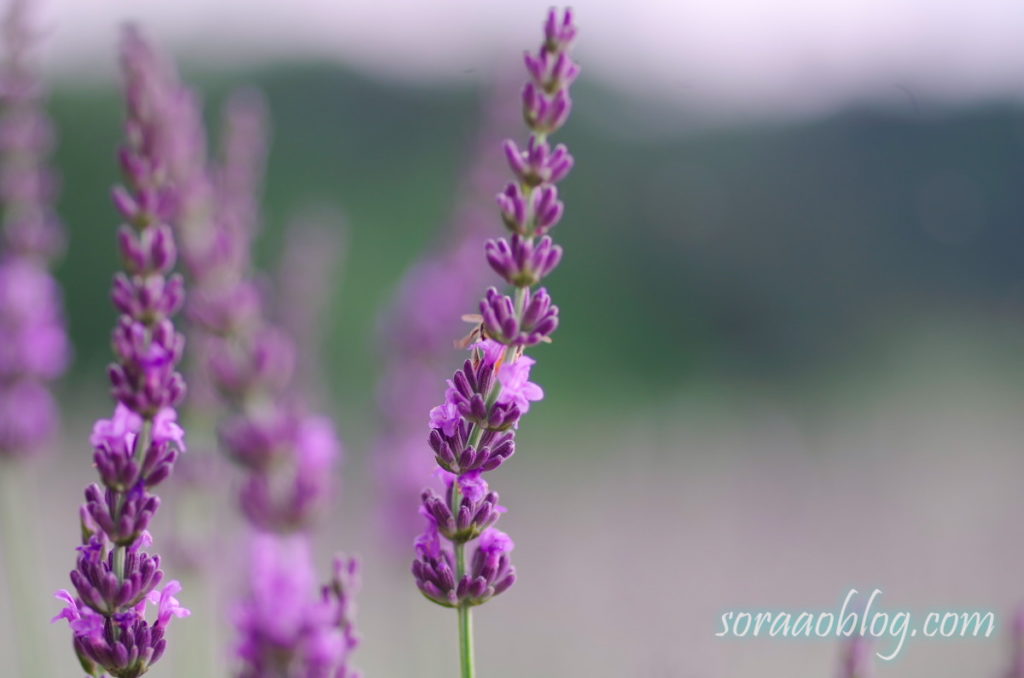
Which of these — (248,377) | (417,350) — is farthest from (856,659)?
(417,350)

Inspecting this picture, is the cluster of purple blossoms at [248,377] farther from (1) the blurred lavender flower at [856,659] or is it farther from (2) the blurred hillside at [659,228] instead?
(2) the blurred hillside at [659,228]

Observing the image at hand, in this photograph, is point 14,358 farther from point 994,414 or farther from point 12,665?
point 994,414

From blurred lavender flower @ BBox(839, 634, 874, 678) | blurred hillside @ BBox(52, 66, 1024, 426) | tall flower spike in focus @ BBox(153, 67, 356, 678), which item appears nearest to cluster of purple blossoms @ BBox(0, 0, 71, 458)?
tall flower spike in focus @ BBox(153, 67, 356, 678)

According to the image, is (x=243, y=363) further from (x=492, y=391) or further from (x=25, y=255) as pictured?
(x=492, y=391)

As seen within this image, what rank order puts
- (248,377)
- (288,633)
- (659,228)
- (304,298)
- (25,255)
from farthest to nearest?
(659,228), (304,298), (25,255), (248,377), (288,633)

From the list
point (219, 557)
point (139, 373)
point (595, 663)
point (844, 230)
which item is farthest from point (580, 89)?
point (139, 373)

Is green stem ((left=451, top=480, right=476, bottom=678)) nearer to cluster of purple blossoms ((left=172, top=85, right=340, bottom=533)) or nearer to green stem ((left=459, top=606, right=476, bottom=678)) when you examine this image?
green stem ((left=459, top=606, right=476, bottom=678))
